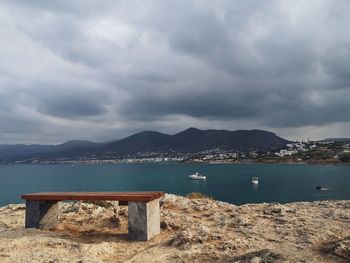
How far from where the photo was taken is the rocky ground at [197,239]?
21.9 ft

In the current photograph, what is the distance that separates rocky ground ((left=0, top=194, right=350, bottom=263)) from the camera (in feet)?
21.9

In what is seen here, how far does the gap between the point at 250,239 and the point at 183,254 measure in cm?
165

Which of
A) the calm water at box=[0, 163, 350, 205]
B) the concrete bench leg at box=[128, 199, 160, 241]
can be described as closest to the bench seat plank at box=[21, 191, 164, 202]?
the concrete bench leg at box=[128, 199, 160, 241]

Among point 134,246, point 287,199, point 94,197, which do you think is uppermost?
point 94,197

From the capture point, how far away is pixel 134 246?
25.6ft

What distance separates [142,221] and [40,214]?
3.02 meters

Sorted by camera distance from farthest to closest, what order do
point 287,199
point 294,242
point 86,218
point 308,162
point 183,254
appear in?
point 308,162
point 287,199
point 86,218
point 294,242
point 183,254

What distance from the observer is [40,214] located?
952 centimetres

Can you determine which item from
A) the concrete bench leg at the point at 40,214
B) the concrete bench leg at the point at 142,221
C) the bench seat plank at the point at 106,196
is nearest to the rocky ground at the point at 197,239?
the concrete bench leg at the point at 142,221

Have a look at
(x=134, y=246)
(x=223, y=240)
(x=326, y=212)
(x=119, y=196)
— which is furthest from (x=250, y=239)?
(x=326, y=212)

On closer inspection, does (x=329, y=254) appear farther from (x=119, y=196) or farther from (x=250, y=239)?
(x=119, y=196)

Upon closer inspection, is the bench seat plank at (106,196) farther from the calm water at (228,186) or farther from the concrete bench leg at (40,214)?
the calm water at (228,186)

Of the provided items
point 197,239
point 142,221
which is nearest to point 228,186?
point 142,221

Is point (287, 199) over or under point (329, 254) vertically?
under
